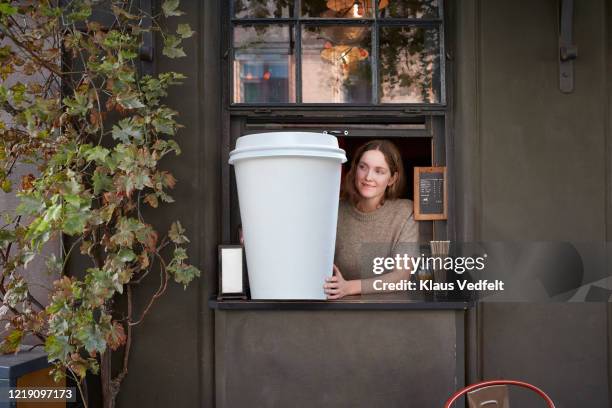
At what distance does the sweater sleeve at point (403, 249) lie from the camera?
3256mm

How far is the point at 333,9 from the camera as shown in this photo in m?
3.29

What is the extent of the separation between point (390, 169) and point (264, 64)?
0.89m

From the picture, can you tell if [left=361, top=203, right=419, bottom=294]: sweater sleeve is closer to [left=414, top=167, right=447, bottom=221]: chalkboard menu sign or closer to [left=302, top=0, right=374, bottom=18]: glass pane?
[left=414, top=167, right=447, bottom=221]: chalkboard menu sign

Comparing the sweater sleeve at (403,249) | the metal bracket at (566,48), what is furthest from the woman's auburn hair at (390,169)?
the metal bracket at (566,48)

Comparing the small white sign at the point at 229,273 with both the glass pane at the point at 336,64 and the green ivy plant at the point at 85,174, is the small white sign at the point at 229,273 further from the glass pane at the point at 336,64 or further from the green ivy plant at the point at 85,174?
the glass pane at the point at 336,64

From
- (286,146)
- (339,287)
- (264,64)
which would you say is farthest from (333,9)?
(339,287)

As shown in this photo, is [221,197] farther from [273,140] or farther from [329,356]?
[329,356]

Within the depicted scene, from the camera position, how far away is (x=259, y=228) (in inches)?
116

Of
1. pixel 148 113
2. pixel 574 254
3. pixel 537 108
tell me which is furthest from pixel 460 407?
pixel 148 113

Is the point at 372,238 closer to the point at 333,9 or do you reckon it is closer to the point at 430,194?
the point at 430,194

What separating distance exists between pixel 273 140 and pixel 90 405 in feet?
5.46

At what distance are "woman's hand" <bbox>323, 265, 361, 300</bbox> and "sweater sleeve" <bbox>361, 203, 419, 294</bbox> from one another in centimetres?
5

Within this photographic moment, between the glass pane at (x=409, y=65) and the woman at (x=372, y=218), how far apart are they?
29 centimetres

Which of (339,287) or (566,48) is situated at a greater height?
(566,48)
